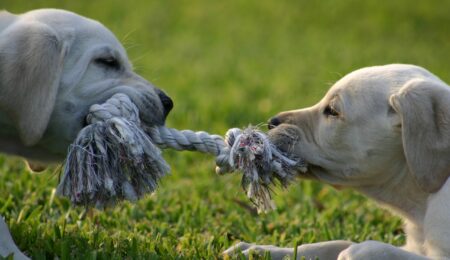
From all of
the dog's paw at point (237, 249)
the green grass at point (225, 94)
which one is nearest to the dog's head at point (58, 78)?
the green grass at point (225, 94)

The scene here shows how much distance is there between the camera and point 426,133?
4258 mm

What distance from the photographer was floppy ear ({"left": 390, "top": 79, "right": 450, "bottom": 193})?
4.25 metres

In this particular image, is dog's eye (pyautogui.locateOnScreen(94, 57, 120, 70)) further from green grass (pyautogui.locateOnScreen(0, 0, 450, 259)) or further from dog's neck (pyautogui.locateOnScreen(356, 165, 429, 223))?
dog's neck (pyautogui.locateOnScreen(356, 165, 429, 223))

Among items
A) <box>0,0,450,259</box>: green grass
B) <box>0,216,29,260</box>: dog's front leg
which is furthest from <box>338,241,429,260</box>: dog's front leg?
<box>0,216,29,260</box>: dog's front leg

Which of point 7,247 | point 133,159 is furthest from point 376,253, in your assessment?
point 7,247

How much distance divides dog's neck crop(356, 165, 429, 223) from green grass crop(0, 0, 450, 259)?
679 millimetres

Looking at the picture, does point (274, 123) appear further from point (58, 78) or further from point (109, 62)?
point (58, 78)

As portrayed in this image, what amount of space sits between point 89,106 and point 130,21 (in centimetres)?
1021

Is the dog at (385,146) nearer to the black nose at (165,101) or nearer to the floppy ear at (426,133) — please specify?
the floppy ear at (426,133)

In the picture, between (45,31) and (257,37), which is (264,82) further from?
(45,31)

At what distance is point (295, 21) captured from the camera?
15859mm

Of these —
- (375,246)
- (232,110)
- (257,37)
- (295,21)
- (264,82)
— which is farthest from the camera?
(295,21)

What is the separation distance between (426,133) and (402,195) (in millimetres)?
528

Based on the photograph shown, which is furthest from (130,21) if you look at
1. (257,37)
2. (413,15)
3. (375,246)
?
(375,246)
